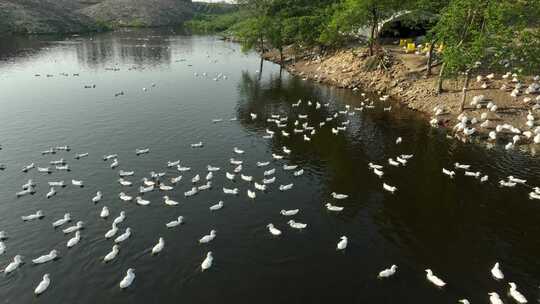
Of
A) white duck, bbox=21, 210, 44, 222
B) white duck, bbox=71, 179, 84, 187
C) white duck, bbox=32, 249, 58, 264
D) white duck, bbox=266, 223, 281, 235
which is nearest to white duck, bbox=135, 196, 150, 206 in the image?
white duck, bbox=71, 179, 84, 187

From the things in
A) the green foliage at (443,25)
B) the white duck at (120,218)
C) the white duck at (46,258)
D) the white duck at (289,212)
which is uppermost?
the green foliage at (443,25)

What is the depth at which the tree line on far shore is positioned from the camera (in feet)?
159

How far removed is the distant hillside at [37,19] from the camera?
157250mm

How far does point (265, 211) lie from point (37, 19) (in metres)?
174

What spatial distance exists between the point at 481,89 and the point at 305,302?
46.2 metres

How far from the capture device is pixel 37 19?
167m

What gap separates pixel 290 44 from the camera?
4301 inches

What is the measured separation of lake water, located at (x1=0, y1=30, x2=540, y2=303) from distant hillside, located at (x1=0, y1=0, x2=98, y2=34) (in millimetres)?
116011

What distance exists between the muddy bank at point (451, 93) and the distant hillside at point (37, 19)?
129m

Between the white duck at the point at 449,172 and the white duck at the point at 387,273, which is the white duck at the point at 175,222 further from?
the white duck at the point at 449,172

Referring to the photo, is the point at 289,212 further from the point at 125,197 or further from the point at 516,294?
the point at 516,294

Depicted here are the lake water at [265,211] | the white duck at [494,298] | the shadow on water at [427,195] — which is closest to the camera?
the white duck at [494,298]

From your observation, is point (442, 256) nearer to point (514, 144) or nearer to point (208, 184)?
point (208, 184)

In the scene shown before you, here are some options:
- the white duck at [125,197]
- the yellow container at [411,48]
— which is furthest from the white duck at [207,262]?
the yellow container at [411,48]
